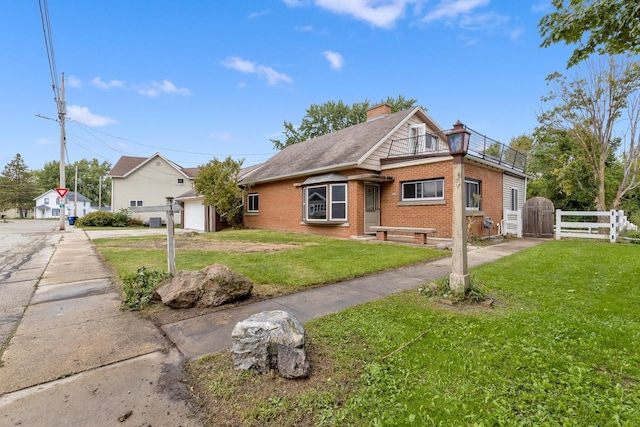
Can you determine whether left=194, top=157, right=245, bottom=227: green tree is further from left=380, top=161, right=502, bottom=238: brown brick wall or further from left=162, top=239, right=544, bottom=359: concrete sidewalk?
left=162, top=239, right=544, bottom=359: concrete sidewalk

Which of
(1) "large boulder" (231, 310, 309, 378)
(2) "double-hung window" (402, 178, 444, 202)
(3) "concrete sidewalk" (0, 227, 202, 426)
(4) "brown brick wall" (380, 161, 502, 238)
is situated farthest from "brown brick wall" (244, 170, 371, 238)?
(1) "large boulder" (231, 310, 309, 378)

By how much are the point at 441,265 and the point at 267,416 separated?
6.06 metres

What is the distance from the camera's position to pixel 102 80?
18500 millimetres

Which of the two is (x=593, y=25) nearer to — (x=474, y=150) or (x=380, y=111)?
(x=474, y=150)

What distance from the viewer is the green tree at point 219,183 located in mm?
17031

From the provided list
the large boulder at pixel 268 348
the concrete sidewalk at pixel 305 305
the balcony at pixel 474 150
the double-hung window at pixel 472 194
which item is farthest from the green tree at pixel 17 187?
the large boulder at pixel 268 348

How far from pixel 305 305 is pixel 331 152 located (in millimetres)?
11682

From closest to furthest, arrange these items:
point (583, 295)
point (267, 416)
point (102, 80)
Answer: point (267, 416), point (583, 295), point (102, 80)

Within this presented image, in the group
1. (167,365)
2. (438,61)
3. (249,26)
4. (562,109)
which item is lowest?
(167,365)

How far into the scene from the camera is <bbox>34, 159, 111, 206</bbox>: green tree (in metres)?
66.2

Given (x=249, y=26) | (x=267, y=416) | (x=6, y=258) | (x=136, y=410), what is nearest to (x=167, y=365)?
(x=136, y=410)

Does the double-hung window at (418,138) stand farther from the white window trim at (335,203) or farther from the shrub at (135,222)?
the shrub at (135,222)

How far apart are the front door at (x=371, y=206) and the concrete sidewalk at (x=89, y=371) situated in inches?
391

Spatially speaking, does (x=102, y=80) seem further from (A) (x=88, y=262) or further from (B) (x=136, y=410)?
(B) (x=136, y=410)
